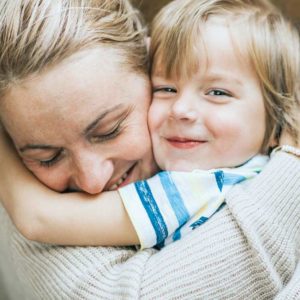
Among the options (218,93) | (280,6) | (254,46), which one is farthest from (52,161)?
(280,6)

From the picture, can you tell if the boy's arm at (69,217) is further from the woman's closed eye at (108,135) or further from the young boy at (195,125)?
the woman's closed eye at (108,135)

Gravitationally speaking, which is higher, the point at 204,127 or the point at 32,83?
the point at 32,83

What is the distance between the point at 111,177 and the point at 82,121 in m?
0.16

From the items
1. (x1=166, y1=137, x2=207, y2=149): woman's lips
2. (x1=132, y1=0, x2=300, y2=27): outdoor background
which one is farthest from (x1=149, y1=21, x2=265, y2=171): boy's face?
(x1=132, y1=0, x2=300, y2=27): outdoor background

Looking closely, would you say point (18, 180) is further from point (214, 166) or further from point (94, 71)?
point (214, 166)

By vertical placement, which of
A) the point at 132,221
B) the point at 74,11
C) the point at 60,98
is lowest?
the point at 132,221

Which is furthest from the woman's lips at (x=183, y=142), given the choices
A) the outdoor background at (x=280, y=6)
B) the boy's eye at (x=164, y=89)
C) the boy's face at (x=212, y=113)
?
the outdoor background at (x=280, y=6)

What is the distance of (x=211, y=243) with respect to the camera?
2.99ft

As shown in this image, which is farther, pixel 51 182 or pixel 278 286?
pixel 51 182

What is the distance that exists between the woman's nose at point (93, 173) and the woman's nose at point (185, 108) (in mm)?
165

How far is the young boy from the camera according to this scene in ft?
3.16

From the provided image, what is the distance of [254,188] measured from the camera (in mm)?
959

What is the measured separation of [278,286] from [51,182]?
492mm

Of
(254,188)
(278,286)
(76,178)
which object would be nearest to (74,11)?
(76,178)
